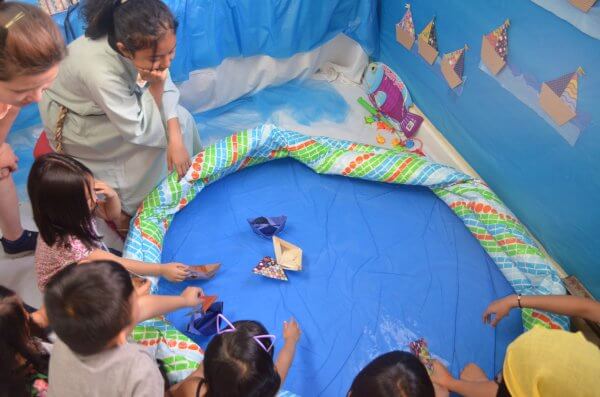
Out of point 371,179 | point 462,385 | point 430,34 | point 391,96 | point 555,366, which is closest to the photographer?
point 555,366

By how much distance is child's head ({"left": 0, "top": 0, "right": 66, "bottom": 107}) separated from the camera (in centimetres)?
116

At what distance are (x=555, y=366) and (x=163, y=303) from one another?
3.59 ft

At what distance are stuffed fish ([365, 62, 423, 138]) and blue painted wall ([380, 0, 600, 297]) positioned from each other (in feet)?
0.51

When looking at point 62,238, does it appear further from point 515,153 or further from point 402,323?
point 515,153

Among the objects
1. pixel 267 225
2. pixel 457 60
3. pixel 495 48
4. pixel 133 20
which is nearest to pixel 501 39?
pixel 495 48

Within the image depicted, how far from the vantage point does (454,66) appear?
2314 mm

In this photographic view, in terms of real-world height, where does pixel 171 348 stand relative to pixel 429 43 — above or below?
below

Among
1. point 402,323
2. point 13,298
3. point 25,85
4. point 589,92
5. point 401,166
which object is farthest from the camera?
point 401,166

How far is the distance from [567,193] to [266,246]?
1242 mm

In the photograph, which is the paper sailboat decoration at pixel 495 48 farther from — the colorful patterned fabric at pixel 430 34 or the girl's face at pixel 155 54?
the girl's face at pixel 155 54

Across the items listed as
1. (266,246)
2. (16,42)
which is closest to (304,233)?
(266,246)

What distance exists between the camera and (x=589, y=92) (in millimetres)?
1707

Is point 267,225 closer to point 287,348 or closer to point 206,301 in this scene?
point 206,301

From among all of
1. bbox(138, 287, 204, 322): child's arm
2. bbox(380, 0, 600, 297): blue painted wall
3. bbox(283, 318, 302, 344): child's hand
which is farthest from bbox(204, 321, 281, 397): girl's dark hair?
bbox(380, 0, 600, 297): blue painted wall
